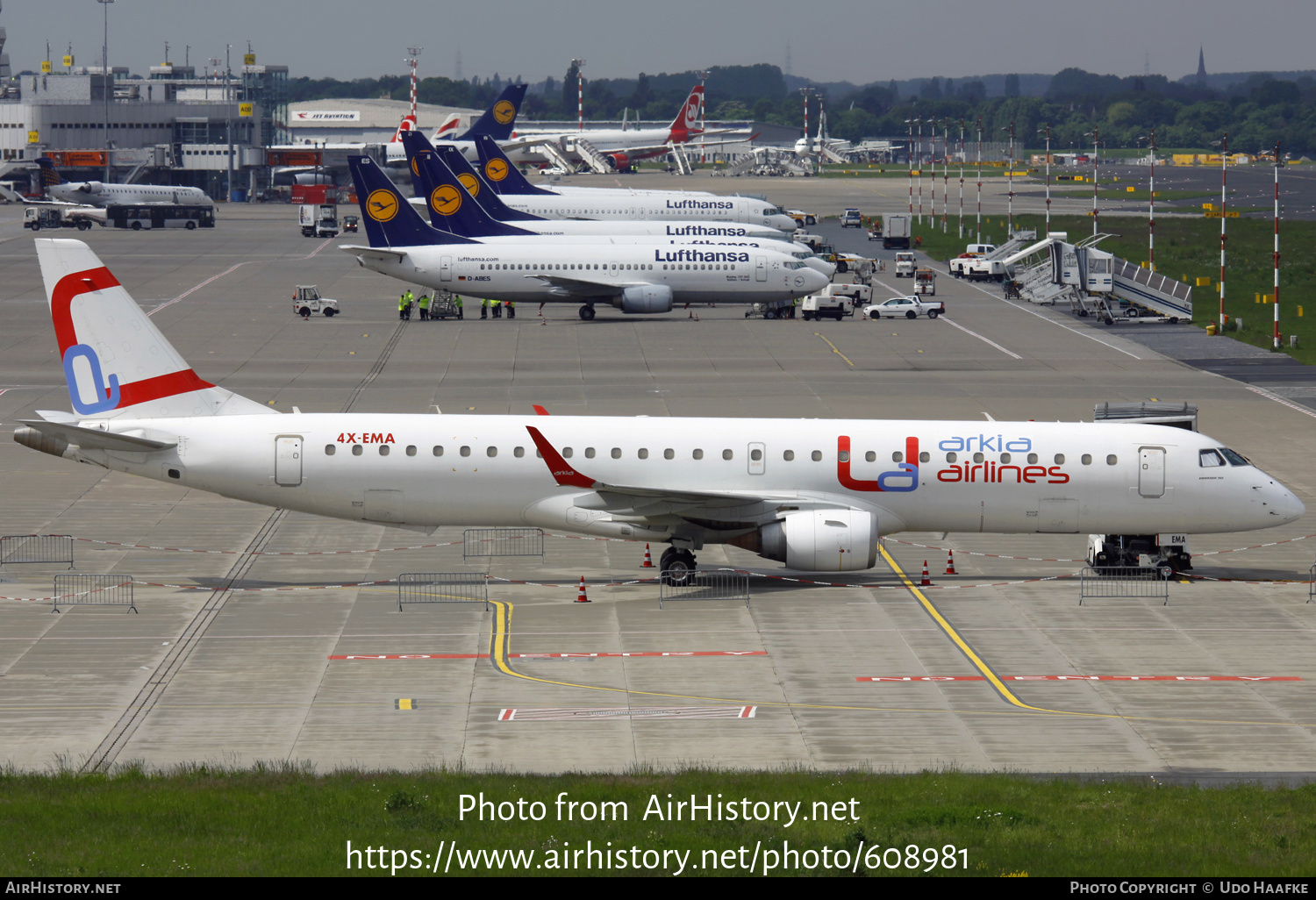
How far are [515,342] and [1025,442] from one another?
1987 inches

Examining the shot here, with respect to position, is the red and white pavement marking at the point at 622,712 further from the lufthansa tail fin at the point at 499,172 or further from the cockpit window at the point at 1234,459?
the lufthansa tail fin at the point at 499,172

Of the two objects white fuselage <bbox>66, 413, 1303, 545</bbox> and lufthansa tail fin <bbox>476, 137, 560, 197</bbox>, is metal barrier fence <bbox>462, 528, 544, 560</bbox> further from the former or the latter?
lufthansa tail fin <bbox>476, 137, 560, 197</bbox>

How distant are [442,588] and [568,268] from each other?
199 ft

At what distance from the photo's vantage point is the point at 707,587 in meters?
37.9

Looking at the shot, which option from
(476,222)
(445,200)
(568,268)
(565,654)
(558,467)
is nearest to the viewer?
(565,654)

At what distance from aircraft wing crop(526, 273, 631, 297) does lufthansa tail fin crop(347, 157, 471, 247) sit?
7395mm

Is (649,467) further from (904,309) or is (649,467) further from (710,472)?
(904,309)

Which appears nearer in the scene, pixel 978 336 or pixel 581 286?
pixel 978 336

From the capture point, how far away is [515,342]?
8525 centimetres

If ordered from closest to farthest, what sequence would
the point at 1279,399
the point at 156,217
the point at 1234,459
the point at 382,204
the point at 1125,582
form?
1. the point at 1125,582
2. the point at 1234,459
3. the point at 1279,399
4. the point at 382,204
5. the point at 156,217

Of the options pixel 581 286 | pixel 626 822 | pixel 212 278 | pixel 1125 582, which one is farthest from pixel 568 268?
pixel 626 822

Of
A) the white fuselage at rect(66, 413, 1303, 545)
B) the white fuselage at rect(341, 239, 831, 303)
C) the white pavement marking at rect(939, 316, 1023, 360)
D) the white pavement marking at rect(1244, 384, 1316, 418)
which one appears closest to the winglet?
the white fuselage at rect(66, 413, 1303, 545)

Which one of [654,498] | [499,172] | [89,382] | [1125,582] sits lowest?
[1125,582]
